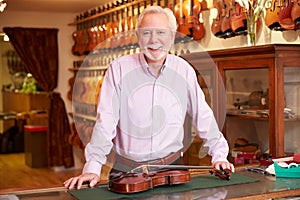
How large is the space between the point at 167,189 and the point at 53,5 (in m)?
5.08

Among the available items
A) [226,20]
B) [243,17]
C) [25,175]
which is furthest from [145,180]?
Result: [25,175]

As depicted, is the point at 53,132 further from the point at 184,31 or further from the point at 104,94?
the point at 104,94

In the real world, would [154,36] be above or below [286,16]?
below

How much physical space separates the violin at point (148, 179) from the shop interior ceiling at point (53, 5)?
457 cm

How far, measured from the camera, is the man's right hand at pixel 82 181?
1.90 metres

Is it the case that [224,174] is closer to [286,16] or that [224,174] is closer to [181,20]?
[286,16]

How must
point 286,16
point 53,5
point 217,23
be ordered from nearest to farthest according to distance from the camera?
point 286,16
point 217,23
point 53,5

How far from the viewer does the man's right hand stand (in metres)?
1.90

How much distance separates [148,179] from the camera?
181cm

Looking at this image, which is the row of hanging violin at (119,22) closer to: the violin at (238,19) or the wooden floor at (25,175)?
the violin at (238,19)

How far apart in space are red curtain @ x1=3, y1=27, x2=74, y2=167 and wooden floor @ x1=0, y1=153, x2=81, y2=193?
234 mm

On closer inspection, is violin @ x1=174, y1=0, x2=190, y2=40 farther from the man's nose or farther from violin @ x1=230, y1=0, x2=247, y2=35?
the man's nose

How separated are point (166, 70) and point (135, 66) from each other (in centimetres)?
15

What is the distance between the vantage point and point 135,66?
2.20 m
